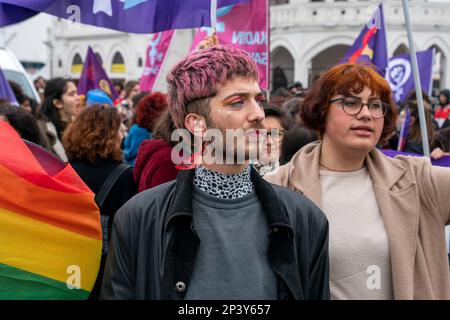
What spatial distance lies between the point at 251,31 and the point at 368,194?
11.3ft

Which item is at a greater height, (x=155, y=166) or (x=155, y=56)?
(x=155, y=56)

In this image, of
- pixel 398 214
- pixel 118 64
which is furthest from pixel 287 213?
pixel 118 64

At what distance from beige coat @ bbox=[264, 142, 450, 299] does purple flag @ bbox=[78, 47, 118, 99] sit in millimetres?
7422

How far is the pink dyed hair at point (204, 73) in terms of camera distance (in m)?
2.05

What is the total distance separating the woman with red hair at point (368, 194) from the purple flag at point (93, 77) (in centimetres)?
727

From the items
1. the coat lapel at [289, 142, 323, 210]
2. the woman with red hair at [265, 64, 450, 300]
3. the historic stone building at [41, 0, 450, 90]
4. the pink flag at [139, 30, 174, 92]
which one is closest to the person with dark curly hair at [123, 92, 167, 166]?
the pink flag at [139, 30, 174, 92]

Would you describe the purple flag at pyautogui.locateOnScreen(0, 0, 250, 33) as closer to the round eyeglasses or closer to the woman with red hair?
the woman with red hair

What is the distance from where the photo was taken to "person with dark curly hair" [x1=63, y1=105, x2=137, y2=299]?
13.5 feet

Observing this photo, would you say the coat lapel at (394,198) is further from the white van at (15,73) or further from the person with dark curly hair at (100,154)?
the white van at (15,73)

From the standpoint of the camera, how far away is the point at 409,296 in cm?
246

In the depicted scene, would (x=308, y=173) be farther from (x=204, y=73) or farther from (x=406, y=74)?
(x=406, y=74)

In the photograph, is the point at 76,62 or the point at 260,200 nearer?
the point at 260,200

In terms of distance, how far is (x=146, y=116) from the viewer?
18.3 ft
